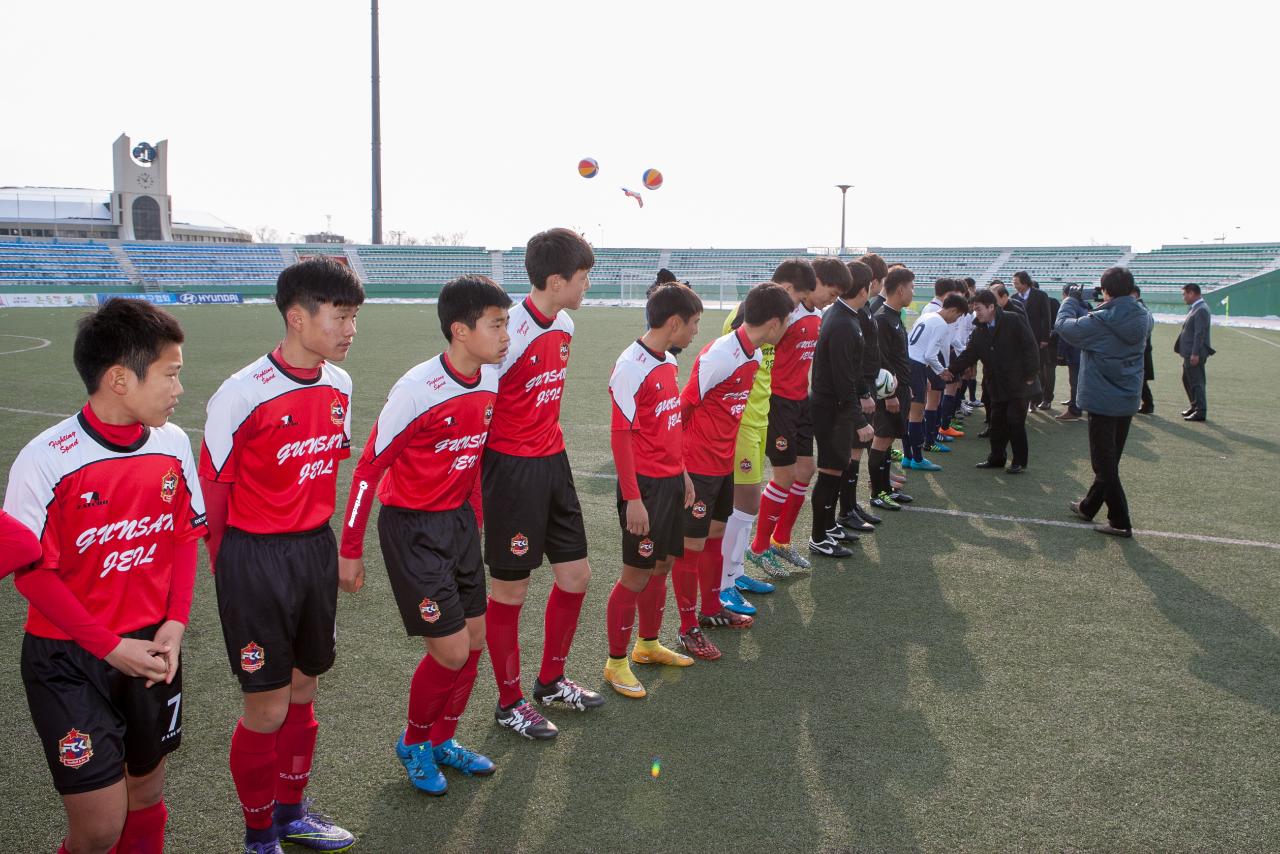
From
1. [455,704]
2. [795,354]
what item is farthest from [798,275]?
[455,704]

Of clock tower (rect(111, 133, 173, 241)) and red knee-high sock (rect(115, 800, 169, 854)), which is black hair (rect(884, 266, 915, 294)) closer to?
red knee-high sock (rect(115, 800, 169, 854))

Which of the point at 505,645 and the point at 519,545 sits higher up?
the point at 519,545

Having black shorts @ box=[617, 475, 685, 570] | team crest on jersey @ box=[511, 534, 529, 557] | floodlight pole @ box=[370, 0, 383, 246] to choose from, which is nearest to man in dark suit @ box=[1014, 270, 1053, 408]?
Result: black shorts @ box=[617, 475, 685, 570]

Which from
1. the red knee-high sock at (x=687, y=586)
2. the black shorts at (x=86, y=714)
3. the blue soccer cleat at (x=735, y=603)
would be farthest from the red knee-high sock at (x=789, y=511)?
the black shorts at (x=86, y=714)

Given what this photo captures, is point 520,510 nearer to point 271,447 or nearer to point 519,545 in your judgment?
point 519,545

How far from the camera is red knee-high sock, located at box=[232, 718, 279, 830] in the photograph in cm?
285

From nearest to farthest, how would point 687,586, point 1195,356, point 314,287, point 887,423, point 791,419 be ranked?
point 314,287, point 687,586, point 791,419, point 887,423, point 1195,356

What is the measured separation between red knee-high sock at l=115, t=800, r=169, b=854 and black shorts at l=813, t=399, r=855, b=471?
188 inches

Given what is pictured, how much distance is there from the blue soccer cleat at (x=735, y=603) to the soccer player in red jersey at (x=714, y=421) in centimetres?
52

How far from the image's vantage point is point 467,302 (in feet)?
10.8

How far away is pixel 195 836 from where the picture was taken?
3.09 metres

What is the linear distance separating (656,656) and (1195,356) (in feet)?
37.7

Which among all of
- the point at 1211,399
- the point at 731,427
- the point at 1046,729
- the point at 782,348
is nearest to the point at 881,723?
the point at 1046,729

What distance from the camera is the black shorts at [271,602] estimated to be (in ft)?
9.07
